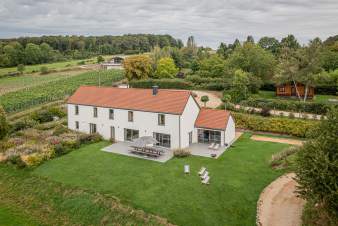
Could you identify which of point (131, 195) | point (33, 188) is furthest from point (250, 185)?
point (33, 188)

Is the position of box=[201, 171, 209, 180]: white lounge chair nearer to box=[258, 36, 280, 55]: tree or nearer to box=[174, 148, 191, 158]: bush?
box=[174, 148, 191, 158]: bush

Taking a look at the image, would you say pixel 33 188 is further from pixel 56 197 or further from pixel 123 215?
pixel 123 215

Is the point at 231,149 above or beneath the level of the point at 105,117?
beneath

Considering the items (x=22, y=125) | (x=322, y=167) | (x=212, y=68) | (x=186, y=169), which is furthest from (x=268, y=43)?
(x=322, y=167)

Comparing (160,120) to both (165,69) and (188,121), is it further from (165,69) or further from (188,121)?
(165,69)

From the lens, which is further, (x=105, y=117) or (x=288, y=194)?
(x=105, y=117)
